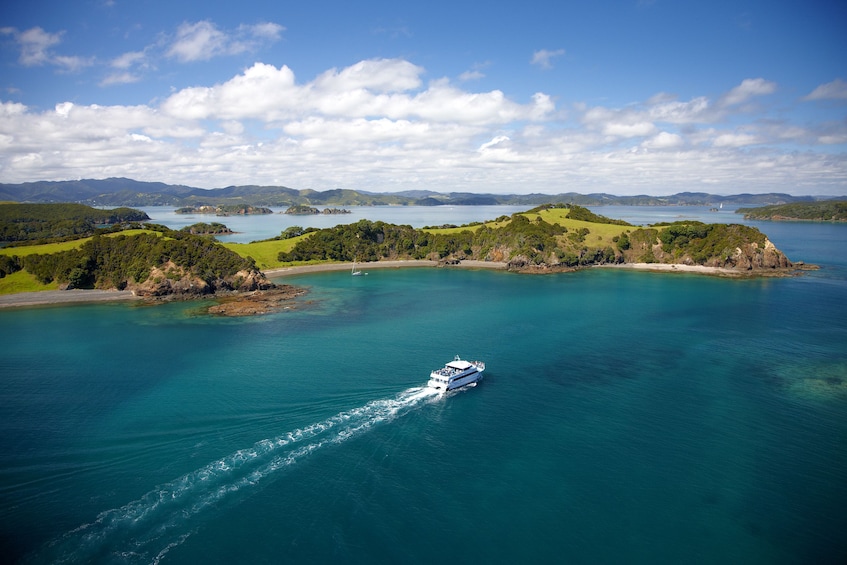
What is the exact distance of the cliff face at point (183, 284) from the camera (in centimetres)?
8712

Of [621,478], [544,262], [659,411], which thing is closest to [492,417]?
[621,478]

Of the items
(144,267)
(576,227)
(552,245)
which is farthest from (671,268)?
(144,267)

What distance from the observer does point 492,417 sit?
38094 mm

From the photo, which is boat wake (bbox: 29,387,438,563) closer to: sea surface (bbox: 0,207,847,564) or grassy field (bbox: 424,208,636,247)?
sea surface (bbox: 0,207,847,564)

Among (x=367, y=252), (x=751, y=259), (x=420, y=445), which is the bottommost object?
(x=420, y=445)

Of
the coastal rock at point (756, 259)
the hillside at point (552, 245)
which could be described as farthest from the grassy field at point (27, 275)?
the coastal rock at point (756, 259)

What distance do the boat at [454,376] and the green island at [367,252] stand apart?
47.9 meters

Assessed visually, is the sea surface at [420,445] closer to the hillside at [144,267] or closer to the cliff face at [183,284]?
the cliff face at [183,284]

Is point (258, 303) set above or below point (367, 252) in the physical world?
below

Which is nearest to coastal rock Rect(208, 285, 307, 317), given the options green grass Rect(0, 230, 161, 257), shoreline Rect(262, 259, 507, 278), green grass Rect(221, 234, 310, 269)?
shoreline Rect(262, 259, 507, 278)

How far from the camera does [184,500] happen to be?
2738 cm

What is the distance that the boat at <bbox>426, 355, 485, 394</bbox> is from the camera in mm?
42250

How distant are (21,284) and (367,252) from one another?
250 ft

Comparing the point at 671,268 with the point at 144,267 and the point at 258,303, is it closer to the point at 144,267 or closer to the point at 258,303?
the point at 258,303
